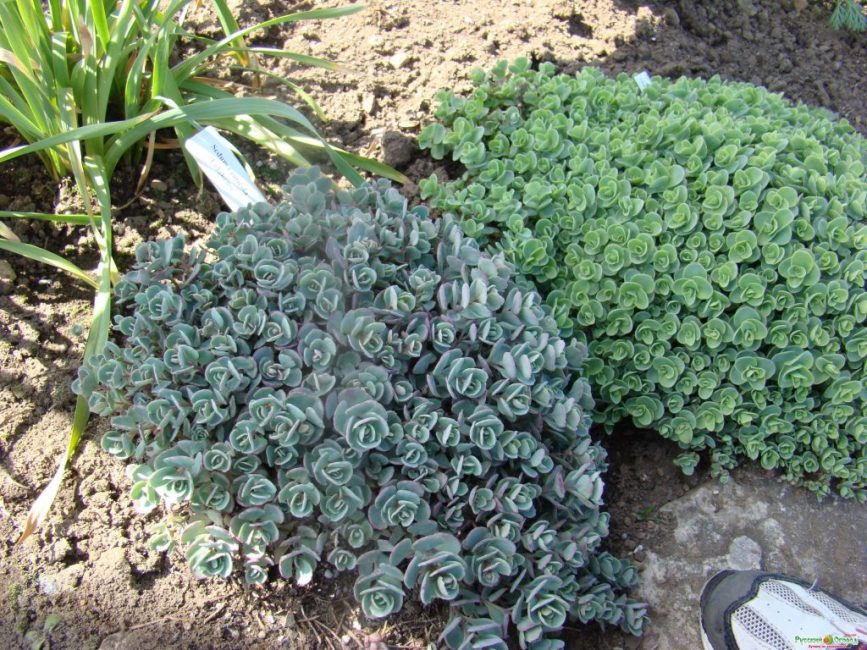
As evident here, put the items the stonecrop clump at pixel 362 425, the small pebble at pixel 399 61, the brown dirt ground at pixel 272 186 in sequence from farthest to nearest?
the small pebble at pixel 399 61 < the brown dirt ground at pixel 272 186 < the stonecrop clump at pixel 362 425

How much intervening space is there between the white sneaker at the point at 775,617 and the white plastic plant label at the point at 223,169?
1.65 metres

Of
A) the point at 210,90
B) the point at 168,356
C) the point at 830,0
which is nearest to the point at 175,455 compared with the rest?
the point at 168,356

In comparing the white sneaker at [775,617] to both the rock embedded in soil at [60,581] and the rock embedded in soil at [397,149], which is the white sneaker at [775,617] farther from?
the rock embedded in soil at [397,149]

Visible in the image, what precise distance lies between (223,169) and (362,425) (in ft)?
3.09

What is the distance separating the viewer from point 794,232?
2.10 metres

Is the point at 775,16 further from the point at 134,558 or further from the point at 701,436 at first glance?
the point at 134,558

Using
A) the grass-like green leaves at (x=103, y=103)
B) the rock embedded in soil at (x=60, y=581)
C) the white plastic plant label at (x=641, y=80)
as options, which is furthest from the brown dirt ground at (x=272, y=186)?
the white plastic plant label at (x=641, y=80)

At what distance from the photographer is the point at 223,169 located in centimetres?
207

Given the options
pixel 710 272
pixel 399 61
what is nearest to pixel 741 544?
pixel 710 272

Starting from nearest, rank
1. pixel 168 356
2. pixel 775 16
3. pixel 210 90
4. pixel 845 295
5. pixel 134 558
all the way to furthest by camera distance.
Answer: pixel 168 356 → pixel 134 558 → pixel 845 295 → pixel 210 90 → pixel 775 16

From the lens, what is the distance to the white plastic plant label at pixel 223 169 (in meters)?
2.06

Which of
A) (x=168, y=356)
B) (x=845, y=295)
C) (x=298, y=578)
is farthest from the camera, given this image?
(x=845, y=295)

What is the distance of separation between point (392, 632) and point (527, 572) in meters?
0.34

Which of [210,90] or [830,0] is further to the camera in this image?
[830,0]
